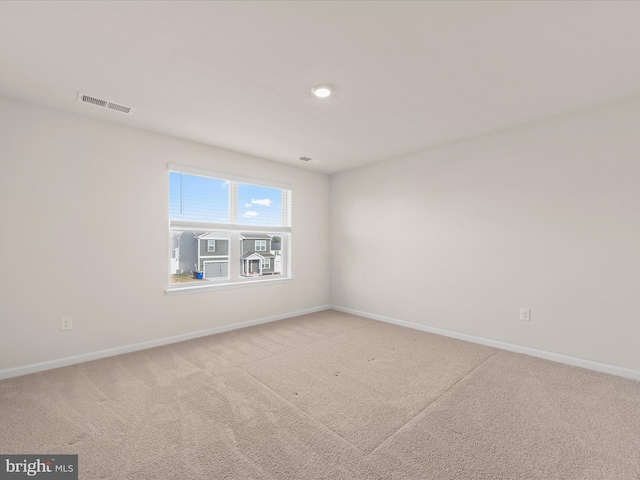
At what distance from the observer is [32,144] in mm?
2658

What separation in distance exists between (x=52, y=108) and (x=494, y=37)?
3.82 meters

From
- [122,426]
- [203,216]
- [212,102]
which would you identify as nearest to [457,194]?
[212,102]

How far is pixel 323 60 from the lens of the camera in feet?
6.61

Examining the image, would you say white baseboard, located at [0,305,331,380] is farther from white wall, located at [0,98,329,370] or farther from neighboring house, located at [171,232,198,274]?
neighboring house, located at [171,232,198,274]

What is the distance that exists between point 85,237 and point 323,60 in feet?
9.50

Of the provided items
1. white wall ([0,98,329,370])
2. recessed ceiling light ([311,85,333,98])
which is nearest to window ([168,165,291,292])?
white wall ([0,98,329,370])

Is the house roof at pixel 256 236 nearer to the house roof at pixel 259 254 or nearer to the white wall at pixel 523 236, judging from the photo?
the house roof at pixel 259 254

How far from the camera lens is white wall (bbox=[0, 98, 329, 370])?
2588mm

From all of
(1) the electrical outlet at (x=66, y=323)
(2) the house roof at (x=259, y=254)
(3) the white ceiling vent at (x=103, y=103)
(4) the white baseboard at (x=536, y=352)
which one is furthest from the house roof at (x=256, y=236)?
(4) the white baseboard at (x=536, y=352)

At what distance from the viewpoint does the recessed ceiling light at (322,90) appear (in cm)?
234

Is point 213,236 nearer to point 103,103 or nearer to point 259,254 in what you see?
point 259,254

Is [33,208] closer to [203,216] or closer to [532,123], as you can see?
[203,216]

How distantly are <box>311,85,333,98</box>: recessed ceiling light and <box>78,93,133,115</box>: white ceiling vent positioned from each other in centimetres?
181

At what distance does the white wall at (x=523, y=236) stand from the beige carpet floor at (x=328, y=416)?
514mm
